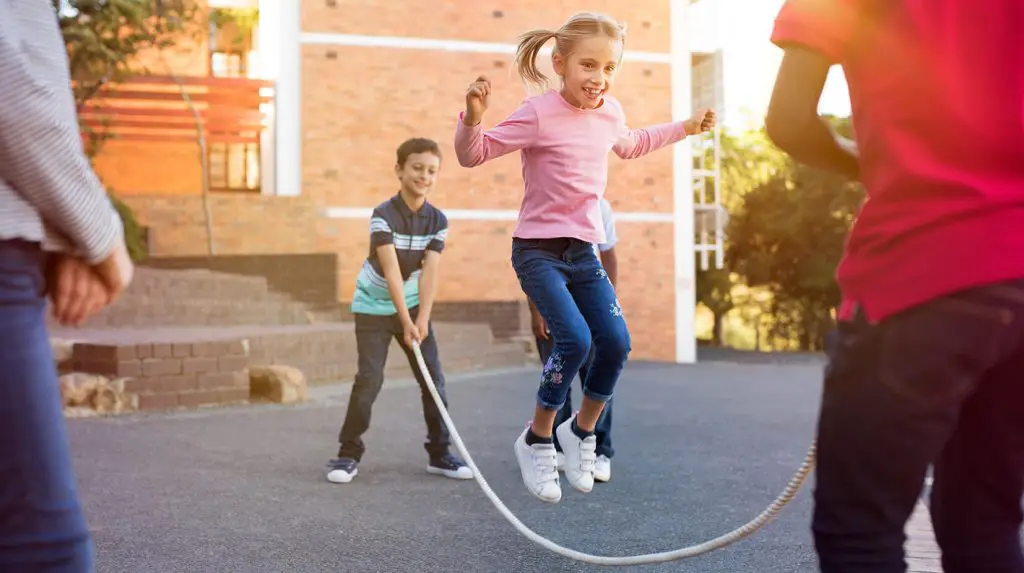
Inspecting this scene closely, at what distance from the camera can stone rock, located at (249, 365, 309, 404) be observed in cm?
1100

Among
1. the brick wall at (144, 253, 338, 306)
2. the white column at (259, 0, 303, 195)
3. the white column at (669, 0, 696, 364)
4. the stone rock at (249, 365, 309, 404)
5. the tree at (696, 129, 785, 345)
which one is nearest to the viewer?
the stone rock at (249, 365, 309, 404)

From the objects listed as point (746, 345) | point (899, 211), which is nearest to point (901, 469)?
point (899, 211)

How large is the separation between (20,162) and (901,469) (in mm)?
1368

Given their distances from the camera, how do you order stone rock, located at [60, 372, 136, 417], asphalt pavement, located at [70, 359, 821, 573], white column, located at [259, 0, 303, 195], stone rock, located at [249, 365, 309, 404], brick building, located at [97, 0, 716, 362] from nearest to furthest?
1. asphalt pavement, located at [70, 359, 821, 573]
2. stone rock, located at [60, 372, 136, 417]
3. stone rock, located at [249, 365, 309, 404]
4. brick building, located at [97, 0, 716, 362]
5. white column, located at [259, 0, 303, 195]

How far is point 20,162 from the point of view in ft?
5.58

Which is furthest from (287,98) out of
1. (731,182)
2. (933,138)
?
(933,138)

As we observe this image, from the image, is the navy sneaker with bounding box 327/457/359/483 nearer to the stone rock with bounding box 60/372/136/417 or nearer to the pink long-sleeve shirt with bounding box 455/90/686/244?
the pink long-sleeve shirt with bounding box 455/90/686/244

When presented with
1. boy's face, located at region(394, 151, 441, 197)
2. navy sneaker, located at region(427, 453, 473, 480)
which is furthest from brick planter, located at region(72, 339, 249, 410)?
boy's face, located at region(394, 151, 441, 197)

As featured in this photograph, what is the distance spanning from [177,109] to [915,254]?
21.5m

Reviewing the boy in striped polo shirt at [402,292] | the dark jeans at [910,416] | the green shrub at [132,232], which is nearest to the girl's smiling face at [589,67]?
the boy in striped polo shirt at [402,292]

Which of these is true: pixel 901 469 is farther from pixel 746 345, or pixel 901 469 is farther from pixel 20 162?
pixel 746 345

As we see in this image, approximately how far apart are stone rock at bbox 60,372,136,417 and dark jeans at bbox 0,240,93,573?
27.8ft

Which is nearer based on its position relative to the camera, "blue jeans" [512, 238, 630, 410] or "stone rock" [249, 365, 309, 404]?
"blue jeans" [512, 238, 630, 410]

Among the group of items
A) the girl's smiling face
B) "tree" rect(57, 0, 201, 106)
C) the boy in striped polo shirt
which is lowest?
→ the boy in striped polo shirt
